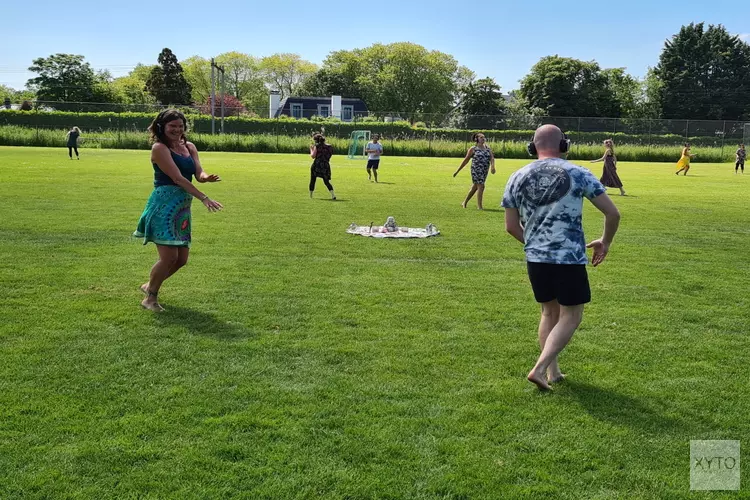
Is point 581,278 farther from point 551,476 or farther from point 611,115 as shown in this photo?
point 611,115

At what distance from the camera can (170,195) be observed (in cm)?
567

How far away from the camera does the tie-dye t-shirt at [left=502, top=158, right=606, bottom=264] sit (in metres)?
3.90

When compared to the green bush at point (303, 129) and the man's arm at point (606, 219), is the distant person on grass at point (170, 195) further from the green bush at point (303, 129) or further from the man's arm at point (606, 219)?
the green bush at point (303, 129)

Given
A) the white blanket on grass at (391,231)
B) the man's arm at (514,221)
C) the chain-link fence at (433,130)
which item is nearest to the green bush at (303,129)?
the chain-link fence at (433,130)

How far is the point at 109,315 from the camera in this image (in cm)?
567

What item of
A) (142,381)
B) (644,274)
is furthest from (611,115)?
(142,381)

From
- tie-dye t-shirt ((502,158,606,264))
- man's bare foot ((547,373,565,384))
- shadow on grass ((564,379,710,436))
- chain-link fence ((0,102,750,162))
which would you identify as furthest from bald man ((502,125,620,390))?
chain-link fence ((0,102,750,162))

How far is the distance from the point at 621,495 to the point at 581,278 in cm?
137

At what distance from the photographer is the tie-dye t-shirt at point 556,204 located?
12.8 ft

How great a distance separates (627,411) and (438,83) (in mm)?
91404

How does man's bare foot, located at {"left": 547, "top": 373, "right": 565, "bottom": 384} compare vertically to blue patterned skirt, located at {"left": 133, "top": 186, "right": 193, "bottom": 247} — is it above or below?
below

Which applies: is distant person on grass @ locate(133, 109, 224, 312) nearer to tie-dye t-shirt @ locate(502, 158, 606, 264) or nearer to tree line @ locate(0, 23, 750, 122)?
tie-dye t-shirt @ locate(502, 158, 606, 264)

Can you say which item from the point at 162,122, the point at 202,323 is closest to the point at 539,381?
the point at 202,323

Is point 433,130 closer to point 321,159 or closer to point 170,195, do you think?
point 321,159
